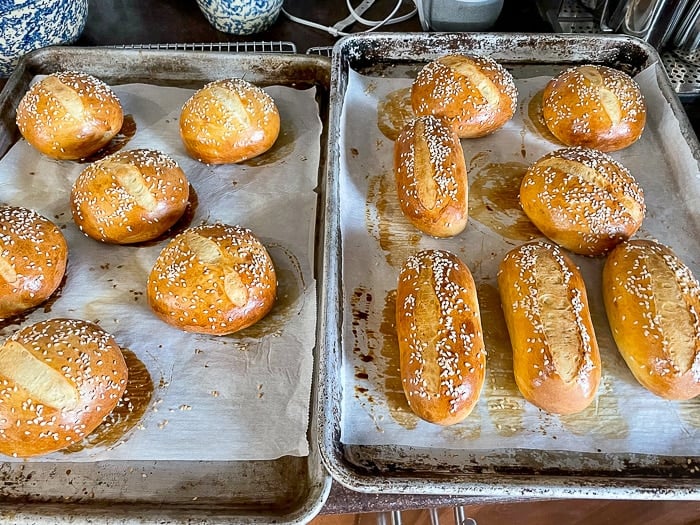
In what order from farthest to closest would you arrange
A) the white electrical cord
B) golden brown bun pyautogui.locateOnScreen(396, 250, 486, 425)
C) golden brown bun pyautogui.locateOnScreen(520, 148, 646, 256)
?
the white electrical cord
golden brown bun pyautogui.locateOnScreen(520, 148, 646, 256)
golden brown bun pyautogui.locateOnScreen(396, 250, 486, 425)

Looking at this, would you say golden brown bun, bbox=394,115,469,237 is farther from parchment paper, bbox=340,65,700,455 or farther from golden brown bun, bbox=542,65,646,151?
golden brown bun, bbox=542,65,646,151

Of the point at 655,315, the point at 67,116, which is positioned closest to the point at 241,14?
the point at 67,116

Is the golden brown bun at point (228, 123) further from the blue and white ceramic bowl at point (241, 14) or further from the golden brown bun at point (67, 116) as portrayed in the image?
the blue and white ceramic bowl at point (241, 14)

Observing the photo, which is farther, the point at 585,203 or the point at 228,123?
the point at 228,123

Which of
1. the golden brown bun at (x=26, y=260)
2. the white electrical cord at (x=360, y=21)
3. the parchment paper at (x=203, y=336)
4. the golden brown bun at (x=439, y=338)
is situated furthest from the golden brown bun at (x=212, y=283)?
the white electrical cord at (x=360, y=21)

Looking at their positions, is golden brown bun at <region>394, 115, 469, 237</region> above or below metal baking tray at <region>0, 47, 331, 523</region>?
above

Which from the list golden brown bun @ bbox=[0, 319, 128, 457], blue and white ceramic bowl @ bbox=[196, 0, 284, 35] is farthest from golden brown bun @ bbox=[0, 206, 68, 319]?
blue and white ceramic bowl @ bbox=[196, 0, 284, 35]

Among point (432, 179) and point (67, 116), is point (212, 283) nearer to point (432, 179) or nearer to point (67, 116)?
point (432, 179)
